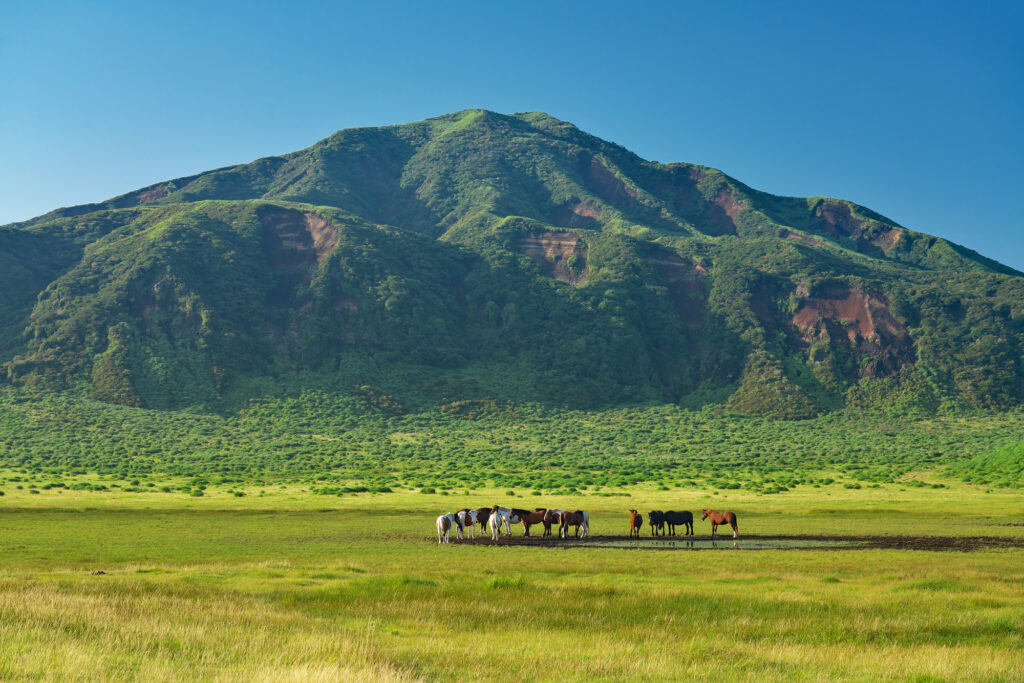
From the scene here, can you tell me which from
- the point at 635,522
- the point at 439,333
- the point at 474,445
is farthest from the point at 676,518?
the point at 439,333

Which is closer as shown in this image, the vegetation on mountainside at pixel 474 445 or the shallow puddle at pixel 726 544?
the shallow puddle at pixel 726 544

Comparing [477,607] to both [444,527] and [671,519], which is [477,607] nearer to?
[444,527]

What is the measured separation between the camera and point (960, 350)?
17612 centimetres

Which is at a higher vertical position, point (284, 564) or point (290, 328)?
point (290, 328)

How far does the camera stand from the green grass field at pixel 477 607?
13328mm

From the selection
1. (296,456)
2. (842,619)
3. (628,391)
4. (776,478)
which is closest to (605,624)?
(842,619)

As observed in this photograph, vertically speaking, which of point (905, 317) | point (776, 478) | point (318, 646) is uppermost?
point (905, 317)

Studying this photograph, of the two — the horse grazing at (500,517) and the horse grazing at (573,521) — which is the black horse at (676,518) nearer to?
the horse grazing at (573,521)

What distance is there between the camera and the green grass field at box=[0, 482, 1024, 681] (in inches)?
525

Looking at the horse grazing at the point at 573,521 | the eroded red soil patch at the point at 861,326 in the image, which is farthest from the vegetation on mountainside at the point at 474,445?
the horse grazing at the point at 573,521

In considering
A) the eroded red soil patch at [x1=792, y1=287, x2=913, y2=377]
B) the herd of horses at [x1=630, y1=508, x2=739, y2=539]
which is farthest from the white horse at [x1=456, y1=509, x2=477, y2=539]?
the eroded red soil patch at [x1=792, y1=287, x2=913, y2=377]

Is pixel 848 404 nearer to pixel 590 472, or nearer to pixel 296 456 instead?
pixel 590 472

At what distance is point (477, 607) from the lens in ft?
66.6

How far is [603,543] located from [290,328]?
14830 centimetres
